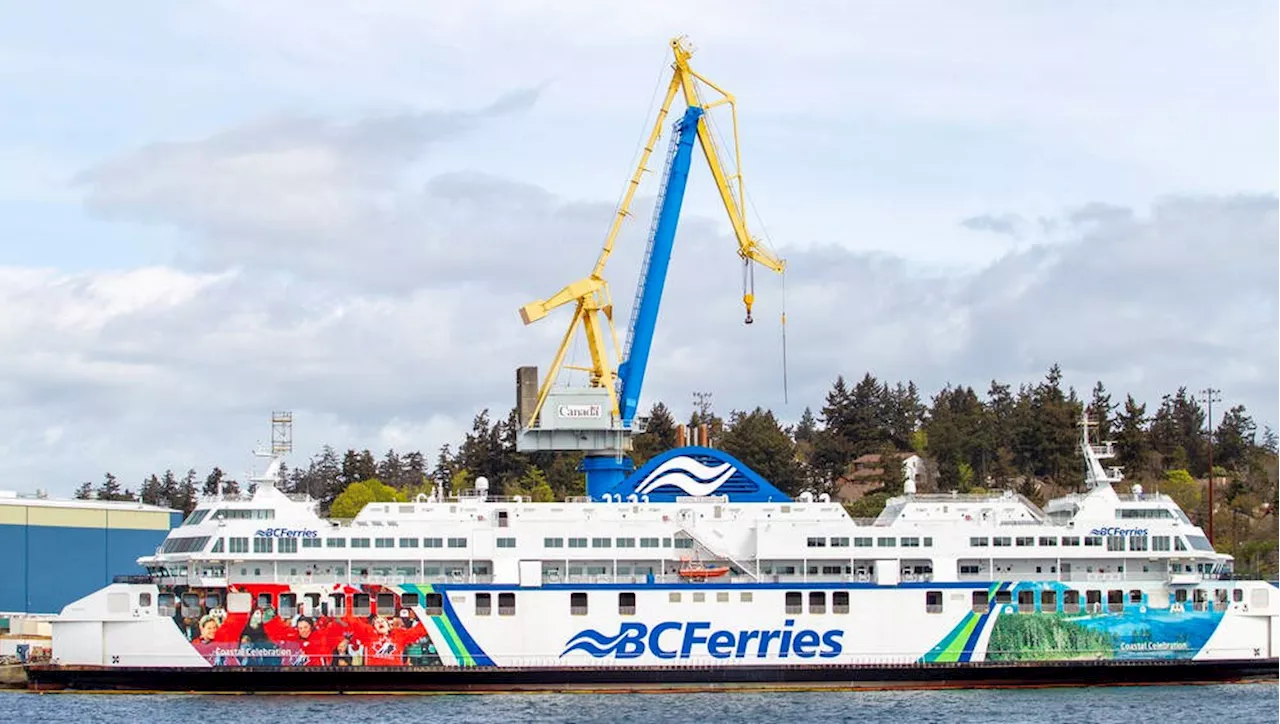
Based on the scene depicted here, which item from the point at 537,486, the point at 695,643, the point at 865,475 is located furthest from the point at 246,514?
the point at 865,475

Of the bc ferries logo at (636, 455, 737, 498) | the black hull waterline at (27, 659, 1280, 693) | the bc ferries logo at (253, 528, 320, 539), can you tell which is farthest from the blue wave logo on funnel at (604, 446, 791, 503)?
the bc ferries logo at (253, 528, 320, 539)

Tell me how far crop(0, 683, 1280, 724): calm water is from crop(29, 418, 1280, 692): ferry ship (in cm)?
71

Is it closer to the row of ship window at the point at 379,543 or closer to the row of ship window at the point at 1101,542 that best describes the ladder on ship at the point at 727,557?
the row of ship window at the point at 379,543

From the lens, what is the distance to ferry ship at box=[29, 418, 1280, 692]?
44.9m

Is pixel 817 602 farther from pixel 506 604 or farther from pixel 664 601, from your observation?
pixel 506 604

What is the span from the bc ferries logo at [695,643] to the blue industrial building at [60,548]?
38.1 meters

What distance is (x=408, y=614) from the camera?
45.3 metres

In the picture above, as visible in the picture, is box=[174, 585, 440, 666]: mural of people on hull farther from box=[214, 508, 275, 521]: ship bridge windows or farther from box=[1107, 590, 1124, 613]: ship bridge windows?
box=[1107, 590, 1124, 613]: ship bridge windows

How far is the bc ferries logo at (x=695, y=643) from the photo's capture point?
149 feet

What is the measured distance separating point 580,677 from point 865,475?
5331cm

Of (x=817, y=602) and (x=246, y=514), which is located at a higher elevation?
(x=246, y=514)

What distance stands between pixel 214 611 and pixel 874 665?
18.2 m

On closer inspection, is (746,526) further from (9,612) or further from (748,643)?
(9,612)

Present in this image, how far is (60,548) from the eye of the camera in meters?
75.4
